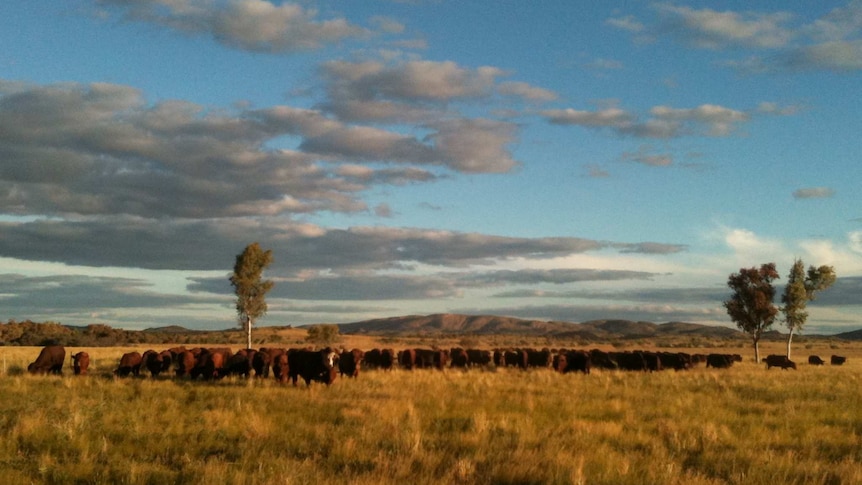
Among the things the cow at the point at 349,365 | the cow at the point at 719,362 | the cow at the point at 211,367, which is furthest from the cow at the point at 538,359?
the cow at the point at 211,367

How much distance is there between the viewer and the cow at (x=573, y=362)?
3409 cm

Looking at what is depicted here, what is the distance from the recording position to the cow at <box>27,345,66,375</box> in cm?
2659

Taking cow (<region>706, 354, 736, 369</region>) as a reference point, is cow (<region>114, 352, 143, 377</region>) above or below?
above

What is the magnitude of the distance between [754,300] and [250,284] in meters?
37.0

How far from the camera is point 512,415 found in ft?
51.9

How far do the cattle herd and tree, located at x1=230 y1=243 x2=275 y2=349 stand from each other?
1826 cm

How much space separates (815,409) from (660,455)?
31.4 ft

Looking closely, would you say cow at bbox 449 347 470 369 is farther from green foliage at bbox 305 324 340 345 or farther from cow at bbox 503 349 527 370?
green foliage at bbox 305 324 340 345

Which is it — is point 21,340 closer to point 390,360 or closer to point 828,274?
point 390,360

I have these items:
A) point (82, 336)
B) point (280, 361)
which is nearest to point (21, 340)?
point (82, 336)

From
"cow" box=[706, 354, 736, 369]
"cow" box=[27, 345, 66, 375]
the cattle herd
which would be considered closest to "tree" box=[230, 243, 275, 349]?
the cattle herd

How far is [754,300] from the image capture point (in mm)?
47656

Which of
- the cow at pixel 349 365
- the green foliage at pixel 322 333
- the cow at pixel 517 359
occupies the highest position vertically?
the cow at pixel 349 365

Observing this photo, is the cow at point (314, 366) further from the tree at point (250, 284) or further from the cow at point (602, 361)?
the tree at point (250, 284)
